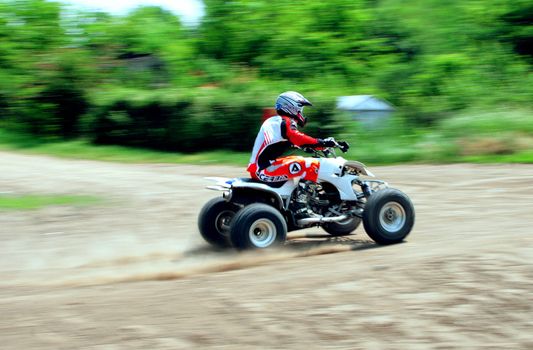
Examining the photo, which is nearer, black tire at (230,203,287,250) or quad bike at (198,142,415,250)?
black tire at (230,203,287,250)

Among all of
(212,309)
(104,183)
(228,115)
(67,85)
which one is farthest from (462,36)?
(212,309)

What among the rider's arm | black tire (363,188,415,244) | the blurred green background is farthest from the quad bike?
the blurred green background

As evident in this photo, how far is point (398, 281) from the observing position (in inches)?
311

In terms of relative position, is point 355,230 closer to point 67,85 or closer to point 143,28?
point 67,85

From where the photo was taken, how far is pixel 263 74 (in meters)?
28.7

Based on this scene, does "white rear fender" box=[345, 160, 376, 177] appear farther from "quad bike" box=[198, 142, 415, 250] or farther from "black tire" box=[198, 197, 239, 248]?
"black tire" box=[198, 197, 239, 248]

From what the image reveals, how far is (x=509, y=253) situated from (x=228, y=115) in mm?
15529

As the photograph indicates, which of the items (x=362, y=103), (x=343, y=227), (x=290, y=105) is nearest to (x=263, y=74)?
(x=362, y=103)

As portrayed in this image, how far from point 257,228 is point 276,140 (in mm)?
1202

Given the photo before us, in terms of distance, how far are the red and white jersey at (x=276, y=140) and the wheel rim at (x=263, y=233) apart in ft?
2.83

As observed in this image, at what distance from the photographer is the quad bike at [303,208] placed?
31.8 ft

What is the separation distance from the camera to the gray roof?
2230 centimetres

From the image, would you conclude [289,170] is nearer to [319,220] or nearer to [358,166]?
[319,220]

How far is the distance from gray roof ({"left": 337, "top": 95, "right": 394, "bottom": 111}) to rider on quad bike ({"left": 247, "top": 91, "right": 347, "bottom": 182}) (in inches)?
470
